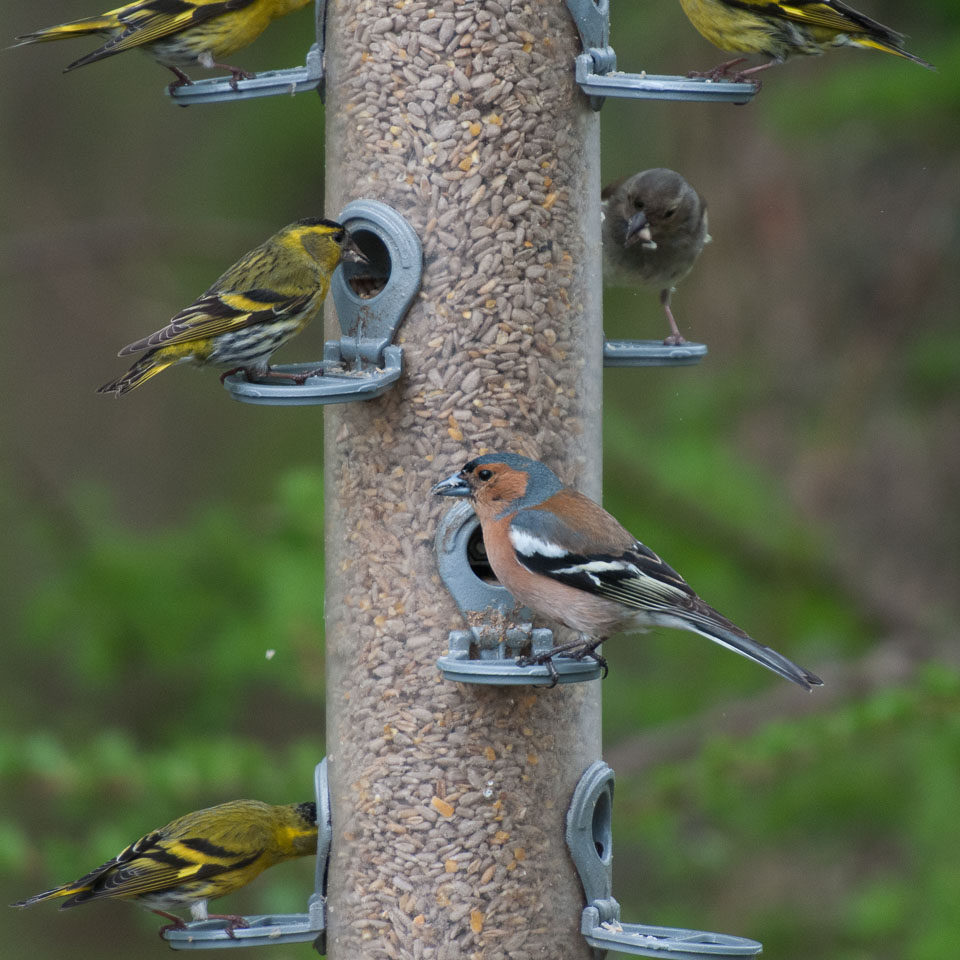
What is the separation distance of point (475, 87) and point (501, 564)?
5.66ft

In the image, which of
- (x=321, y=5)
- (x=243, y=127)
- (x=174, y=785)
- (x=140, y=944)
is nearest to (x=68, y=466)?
(x=243, y=127)

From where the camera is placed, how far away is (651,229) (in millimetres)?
7500

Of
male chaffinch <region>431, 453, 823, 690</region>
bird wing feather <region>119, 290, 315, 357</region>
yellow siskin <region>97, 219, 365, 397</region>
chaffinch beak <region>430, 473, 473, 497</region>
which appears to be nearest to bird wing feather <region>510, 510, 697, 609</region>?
male chaffinch <region>431, 453, 823, 690</region>

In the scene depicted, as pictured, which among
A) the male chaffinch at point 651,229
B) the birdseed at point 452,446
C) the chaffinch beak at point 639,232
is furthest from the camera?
the male chaffinch at point 651,229

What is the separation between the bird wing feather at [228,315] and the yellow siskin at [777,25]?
2094 mm

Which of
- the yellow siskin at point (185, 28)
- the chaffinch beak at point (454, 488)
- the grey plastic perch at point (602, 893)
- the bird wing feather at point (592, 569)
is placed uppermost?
the yellow siskin at point (185, 28)

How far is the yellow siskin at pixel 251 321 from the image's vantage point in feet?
19.9

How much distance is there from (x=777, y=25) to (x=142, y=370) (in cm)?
298

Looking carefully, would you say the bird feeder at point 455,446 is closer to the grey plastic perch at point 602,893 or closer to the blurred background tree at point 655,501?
the grey plastic perch at point 602,893

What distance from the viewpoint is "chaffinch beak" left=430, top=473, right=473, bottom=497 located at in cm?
549

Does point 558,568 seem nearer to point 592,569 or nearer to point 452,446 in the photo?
point 592,569

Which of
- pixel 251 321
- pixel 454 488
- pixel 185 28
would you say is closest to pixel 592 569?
pixel 454 488

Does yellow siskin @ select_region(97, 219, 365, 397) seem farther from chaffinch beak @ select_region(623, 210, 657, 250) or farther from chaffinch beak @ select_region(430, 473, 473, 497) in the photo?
chaffinch beak @ select_region(623, 210, 657, 250)

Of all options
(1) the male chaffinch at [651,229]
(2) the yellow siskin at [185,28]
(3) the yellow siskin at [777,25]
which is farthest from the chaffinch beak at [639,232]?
(2) the yellow siskin at [185,28]
